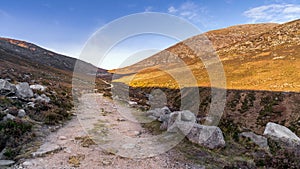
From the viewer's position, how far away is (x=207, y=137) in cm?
Result: 1084

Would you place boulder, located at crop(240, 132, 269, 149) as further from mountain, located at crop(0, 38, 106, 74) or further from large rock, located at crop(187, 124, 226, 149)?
mountain, located at crop(0, 38, 106, 74)

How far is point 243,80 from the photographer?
4850 cm

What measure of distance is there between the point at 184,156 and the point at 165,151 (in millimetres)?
878

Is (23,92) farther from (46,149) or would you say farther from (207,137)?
(207,137)

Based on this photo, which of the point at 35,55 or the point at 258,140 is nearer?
the point at 258,140

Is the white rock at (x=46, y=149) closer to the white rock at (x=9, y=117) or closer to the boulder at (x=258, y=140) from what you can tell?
the white rock at (x=9, y=117)

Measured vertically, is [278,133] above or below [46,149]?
→ above

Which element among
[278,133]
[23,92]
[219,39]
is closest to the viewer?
[278,133]

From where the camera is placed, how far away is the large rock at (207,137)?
10700 mm

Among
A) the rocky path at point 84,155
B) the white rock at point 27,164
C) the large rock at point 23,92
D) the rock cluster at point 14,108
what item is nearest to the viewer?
the white rock at point 27,164

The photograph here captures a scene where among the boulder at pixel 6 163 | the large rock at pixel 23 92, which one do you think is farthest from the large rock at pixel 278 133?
the large rock at pixel 23 92

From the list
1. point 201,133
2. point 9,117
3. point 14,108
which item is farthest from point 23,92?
point 201,133

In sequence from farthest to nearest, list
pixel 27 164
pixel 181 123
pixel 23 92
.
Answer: pixel 23 92 < pixel 181 123 < pixel 27 164

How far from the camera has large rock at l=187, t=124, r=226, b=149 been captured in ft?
35.1
